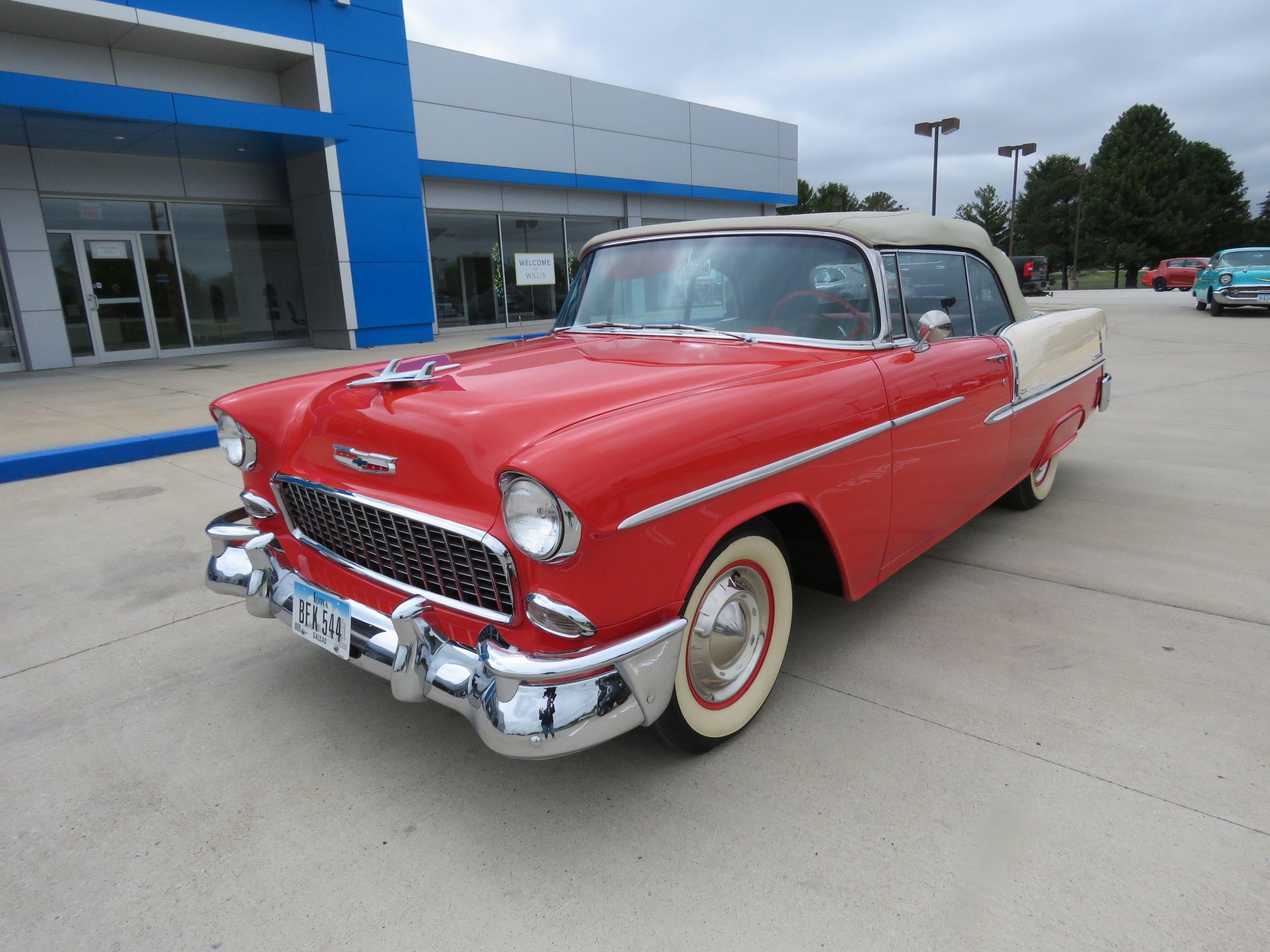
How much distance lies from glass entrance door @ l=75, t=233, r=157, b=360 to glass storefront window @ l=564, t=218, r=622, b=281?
8767 millimetres

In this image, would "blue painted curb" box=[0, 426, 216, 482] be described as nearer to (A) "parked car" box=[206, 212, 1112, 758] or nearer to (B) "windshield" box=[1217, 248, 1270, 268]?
(A) "parked car" box=[206, 212, 1112, 758]

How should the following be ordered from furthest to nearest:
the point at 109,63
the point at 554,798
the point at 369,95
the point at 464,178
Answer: the point at 464,178
the point at 369,95
the point at 109,63
the point at 554,798

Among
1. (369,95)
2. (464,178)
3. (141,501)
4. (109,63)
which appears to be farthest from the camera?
(464,178)

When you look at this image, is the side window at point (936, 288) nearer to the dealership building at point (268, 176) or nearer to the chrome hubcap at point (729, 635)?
the chrome hubcap at point (729, 635)

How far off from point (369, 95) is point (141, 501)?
10.6 m

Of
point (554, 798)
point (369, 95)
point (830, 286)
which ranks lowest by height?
point (554, 798)

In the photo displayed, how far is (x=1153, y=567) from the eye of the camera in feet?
11.3

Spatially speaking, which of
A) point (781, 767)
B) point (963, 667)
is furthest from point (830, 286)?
point (781, 767)

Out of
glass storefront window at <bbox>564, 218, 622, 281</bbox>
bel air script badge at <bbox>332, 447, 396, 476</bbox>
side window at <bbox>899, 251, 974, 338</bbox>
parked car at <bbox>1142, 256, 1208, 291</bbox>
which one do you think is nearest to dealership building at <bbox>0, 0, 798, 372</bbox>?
glass storefront window at <bbox>564, 218, 622, 281</bbox>

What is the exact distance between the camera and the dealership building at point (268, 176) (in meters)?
10.6

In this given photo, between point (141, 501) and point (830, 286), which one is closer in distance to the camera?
point (830, 286)

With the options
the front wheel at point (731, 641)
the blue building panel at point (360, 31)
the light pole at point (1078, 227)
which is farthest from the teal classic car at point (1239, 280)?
the light pole at point (1078, 227)

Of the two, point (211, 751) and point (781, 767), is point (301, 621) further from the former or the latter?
point (781, 767)

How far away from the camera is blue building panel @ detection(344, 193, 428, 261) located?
13.3m
